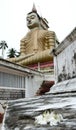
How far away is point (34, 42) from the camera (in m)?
19.2

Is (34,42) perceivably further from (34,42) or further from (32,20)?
(32,20)

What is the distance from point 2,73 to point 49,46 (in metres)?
10.1

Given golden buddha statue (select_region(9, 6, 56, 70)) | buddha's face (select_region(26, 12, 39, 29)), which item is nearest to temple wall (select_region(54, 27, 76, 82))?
golden buddha statue (select_region(9, 6, 56, 70))

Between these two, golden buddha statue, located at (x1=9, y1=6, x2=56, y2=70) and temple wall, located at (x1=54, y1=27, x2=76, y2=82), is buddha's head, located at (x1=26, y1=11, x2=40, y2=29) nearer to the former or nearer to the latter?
golden buddha statue, located at (x1=9, y1=6, x2=56, y2=70)

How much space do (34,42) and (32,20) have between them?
2.34m

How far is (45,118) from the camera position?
6.30 ft

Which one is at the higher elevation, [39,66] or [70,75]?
[39,66]

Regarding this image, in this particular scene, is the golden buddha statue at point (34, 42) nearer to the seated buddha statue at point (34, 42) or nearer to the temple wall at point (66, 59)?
the seated buddha statue at point (34, 42)

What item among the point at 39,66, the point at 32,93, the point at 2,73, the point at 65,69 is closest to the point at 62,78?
the point at 65,69

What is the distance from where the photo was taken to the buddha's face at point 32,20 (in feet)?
67.6

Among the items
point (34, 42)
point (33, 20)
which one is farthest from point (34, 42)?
point (33, 20)

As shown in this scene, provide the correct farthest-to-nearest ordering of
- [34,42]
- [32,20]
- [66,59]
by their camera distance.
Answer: [32,20] < [34,42] < [66,59]

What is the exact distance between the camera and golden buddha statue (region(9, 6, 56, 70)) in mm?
16875

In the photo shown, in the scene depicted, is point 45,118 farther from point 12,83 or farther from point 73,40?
point 12,83
